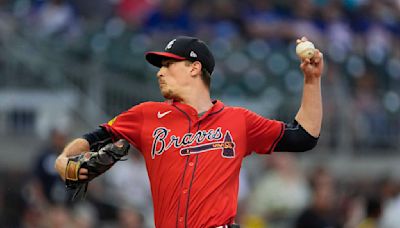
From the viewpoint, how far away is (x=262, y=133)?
21.5 feet

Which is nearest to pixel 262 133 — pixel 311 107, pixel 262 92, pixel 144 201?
pixel 311 107

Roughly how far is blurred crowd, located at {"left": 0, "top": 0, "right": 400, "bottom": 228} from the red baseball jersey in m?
4.56

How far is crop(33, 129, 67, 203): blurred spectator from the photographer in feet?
39.3

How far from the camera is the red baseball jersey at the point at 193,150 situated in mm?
6367

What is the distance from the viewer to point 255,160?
13.9m

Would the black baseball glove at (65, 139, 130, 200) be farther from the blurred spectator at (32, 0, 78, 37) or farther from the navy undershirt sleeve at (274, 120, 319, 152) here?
the blurred spectator at (32, 0, 78, 37)

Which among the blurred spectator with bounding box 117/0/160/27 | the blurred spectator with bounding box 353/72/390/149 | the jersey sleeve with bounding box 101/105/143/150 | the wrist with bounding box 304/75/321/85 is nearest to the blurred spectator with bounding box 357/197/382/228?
the blurred spectator with bounding box 353/72/390/149

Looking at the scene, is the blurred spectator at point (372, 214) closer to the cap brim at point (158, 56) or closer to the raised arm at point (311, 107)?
the raised arm at point (311, 107)

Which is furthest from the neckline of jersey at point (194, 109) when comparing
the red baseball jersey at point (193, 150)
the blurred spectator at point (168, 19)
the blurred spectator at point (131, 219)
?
the blurred spectator at point (168, 19)

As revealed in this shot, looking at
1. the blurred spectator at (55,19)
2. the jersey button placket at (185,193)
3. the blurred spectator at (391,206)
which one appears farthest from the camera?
the blurred spectator at (55,19)

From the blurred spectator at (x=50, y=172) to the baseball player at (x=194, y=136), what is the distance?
17.7ft

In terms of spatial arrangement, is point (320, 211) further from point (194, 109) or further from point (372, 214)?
point (194, 109)

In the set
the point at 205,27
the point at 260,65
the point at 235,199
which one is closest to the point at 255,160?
the point at 260,65

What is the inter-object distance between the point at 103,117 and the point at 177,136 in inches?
273
